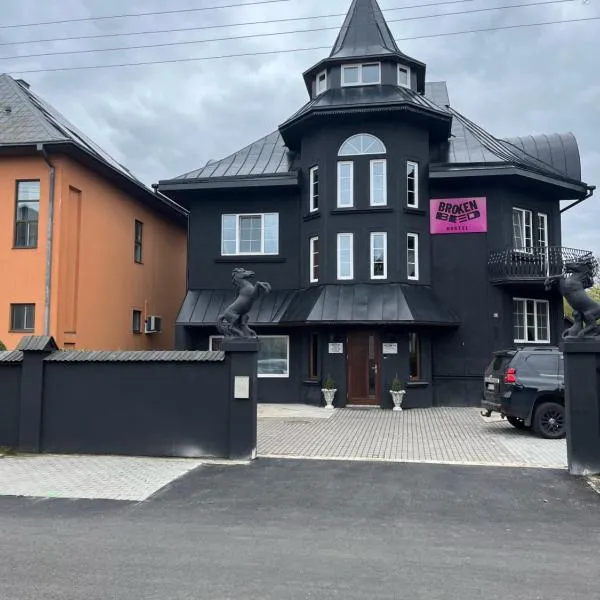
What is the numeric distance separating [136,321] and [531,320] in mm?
14151

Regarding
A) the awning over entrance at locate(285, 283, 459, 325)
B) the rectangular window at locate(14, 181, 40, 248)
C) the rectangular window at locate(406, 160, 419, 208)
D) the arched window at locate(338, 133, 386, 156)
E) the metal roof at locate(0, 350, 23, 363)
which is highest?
the arched window at locate(338, 133, 386, 156)

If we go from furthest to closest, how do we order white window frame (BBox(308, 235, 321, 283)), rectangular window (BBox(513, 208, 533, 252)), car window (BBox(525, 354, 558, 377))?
rectangular window (BBox(513, 208, 533, 252)) → white window frame (BBox(308, 235, 321, 283)) → car window (BBox(525, 354, 558, 377))

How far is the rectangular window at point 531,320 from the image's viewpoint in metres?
19.1

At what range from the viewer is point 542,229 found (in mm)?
20344

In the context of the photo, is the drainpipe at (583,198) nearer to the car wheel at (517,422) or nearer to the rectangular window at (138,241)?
the car wheel at (517,422)

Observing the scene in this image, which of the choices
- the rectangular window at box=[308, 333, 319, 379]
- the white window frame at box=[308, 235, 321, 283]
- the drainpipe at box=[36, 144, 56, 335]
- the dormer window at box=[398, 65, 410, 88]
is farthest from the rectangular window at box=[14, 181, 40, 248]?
the dormer window at box=[398, 65, 410, 88]

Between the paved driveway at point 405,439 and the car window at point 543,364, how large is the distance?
54.1 inches

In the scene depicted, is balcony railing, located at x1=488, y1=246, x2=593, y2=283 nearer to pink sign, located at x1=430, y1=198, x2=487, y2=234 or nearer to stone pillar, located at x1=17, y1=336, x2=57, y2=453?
pink sign, located at x1=430, y1=198, x2=487, y2=234

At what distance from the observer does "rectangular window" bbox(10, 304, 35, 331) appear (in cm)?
1645

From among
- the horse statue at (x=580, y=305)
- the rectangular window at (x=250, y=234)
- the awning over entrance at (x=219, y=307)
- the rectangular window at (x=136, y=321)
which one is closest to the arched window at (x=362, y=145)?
the rectangular window at (x=250, y=234)

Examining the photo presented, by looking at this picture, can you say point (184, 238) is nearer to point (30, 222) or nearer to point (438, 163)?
point (30, 222)

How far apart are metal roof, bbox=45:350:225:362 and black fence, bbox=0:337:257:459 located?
0.06 ft

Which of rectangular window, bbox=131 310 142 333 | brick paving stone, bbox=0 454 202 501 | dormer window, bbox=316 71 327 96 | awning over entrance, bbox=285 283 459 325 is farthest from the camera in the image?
rectangular window, bbox=131 310 142 333

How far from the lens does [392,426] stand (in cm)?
1384
